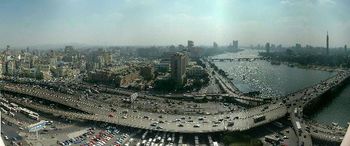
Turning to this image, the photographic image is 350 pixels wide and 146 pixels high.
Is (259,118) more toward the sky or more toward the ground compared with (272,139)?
more toward the sky

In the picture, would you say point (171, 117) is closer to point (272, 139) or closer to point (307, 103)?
point (272, 139)

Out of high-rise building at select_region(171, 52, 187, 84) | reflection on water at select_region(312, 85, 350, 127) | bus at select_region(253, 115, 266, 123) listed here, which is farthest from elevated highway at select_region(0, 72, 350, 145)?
high-rise building at select_region(171, 52, 187, 84)

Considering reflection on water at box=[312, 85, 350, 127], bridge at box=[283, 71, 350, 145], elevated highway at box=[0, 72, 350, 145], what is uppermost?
elevated highway at box=[0, 72, 350, 145]

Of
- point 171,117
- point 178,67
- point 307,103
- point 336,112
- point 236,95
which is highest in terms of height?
point 178,67

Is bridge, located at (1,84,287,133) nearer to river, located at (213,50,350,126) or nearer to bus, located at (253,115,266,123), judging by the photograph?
bus, located at (253,115,266,123)

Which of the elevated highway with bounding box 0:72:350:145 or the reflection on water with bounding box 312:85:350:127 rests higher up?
the elevated highway with bounding box 0:72:350:145

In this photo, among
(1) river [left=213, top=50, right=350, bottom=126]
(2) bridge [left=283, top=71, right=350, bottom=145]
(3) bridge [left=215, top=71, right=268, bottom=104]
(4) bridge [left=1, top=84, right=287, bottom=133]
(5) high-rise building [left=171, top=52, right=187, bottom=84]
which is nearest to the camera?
(4) bridge [left=1, top=84, right=287, bottom=133]

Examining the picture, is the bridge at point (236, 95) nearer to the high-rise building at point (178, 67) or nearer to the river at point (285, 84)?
the river at point (285, 84)

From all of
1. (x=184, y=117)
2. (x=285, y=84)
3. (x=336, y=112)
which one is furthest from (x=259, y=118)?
(x=285, y=84)

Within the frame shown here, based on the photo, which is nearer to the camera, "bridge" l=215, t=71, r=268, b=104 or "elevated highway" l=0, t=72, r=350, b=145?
"elevated highway" l=0, t=72, r=350, b=145

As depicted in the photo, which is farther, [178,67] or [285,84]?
[285,84]
